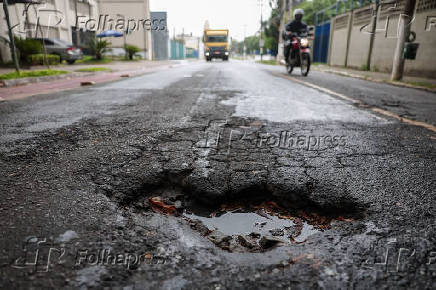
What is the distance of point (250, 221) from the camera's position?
155 cm

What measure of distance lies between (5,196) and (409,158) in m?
2.45

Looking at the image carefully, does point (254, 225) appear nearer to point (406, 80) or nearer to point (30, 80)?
point (30, 80)

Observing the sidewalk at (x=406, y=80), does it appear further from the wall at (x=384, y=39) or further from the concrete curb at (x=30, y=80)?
the concrete curb at (x=30, y=80)

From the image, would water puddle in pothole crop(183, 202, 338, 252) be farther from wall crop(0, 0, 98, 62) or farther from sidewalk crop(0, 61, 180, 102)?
wall crop(0, 0, 98, 62)

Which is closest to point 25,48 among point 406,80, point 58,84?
point 58,84

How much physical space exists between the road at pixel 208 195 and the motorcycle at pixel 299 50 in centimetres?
596

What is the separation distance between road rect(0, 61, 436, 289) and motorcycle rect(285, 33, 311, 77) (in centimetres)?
596

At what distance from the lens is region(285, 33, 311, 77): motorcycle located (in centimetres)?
891

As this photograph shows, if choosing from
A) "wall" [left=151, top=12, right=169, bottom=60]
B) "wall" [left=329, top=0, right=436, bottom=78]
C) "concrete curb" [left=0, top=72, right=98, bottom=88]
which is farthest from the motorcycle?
"wall" [left=151, top=12, right=169, bottom=60]

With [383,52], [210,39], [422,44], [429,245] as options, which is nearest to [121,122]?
[429,245]

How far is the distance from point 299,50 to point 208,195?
27.8 feet

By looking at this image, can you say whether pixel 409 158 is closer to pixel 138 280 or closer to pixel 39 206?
pixel 138 280

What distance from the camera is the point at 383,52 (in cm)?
1316

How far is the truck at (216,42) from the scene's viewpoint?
29000mm
